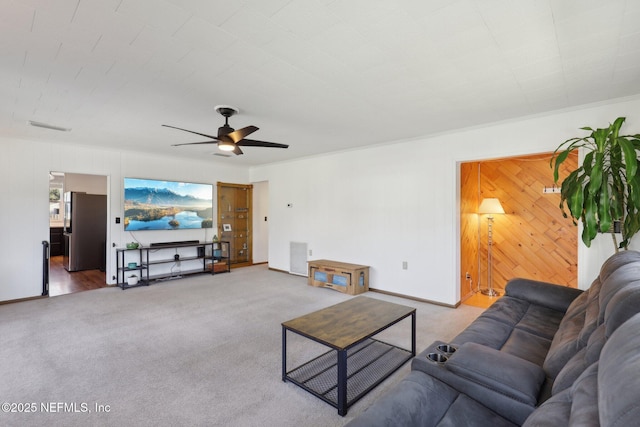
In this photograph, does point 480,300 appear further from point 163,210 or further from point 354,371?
point 163,210

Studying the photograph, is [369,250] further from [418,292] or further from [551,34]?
[551,34]

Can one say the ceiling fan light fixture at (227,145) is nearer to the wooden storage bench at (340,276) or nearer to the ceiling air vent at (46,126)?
the ceiling air vent at (46,126)

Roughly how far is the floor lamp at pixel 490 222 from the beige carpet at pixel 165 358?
1094mm

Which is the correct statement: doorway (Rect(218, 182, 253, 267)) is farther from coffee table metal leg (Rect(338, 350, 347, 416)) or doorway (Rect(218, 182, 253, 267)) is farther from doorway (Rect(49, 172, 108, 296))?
coffee table metal leg (Rect(338, 350, 347, 416))

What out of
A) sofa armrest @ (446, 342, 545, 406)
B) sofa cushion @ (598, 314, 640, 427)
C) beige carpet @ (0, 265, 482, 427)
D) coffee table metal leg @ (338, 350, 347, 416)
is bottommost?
beige carpet @ (0, 265, 482, 427)

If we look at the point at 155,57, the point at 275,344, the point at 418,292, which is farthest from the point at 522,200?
the point at 155,57

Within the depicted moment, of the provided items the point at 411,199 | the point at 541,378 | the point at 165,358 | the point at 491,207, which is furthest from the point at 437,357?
the point at 491,207

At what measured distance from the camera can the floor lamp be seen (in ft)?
15.8

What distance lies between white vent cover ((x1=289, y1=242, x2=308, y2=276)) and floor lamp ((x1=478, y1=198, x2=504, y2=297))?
338 cm

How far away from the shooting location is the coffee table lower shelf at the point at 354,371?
236cm

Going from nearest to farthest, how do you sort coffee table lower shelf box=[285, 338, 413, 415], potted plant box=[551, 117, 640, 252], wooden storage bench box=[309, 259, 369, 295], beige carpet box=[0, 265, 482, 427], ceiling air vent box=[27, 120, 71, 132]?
1. beige carpet box=[0, 265, 482, 427]
2. coffee table lower shelf box=[285, 338, 413, 415]
3. potted plant box=[551, 117, 640, 252]
4. ceiling air vent box=[27, 120, 71, 132]
5. wooden storage bench box=[309, 259, 369, 295]

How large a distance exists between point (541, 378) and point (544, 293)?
5.85 ft

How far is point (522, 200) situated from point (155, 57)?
534 centimetres

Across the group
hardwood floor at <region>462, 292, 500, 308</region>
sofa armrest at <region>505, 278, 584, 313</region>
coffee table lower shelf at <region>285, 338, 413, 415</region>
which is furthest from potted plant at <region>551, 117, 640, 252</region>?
coffee table lower shelf at <region>285, 338, 413, 415</region>
